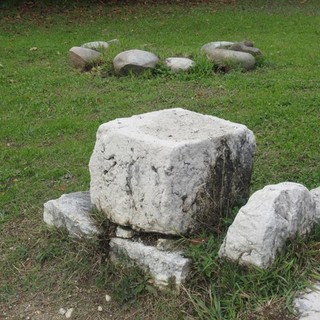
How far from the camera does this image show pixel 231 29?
1241 centimetres

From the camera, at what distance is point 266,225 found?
125 inches

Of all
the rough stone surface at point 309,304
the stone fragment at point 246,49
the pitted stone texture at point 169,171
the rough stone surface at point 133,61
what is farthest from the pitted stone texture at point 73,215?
the stone fragment at point 246,49

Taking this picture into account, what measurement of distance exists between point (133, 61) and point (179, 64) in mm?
613

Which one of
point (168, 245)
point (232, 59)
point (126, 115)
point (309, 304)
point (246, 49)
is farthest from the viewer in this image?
point (246, 49)

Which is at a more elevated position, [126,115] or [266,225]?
[266,225]

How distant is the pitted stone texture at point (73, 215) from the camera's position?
3.86m

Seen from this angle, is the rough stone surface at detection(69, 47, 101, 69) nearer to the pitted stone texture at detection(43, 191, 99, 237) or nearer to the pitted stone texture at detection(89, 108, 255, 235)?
the pitted stone texture at detection(43, 191, 99, 237)

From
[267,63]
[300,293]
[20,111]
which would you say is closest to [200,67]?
[267,63]

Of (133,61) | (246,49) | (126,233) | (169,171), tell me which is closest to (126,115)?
(133,61)

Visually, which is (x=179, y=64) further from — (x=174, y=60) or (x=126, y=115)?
(x=126, y=115)

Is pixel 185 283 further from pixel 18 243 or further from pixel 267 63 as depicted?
pixel 267 63

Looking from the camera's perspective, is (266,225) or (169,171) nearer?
(266,225)

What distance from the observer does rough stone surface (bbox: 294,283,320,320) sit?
9.85ft

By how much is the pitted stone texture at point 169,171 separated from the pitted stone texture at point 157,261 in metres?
0.12
